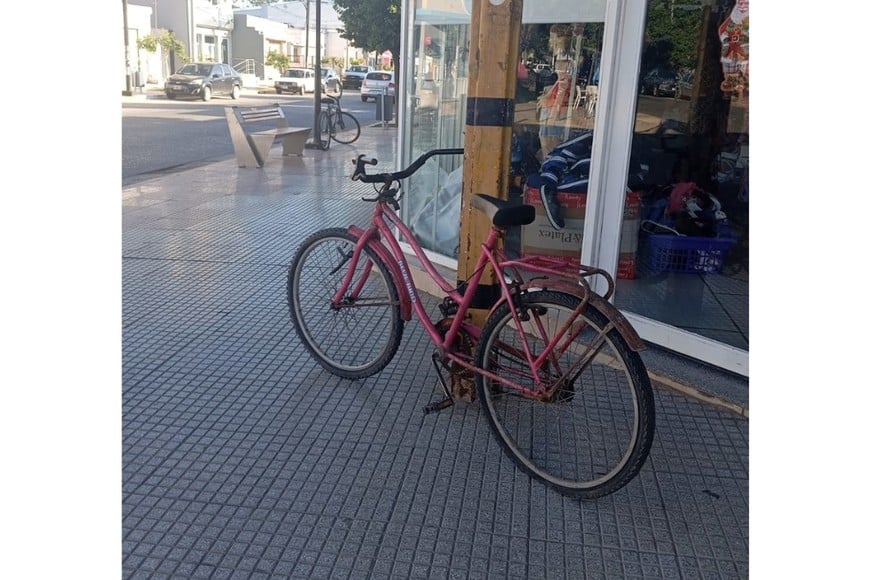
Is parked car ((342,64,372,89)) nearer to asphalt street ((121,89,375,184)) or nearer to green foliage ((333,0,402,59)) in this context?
asphalt street ((121,89,375,184))

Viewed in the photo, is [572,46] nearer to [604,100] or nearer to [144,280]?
[604,100]

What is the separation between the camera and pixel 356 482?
321cm

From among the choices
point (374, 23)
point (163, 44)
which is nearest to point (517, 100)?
point (374, 23)

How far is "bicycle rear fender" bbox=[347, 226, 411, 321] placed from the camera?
388 cm

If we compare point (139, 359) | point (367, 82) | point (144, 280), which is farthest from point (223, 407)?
point (367, 82)

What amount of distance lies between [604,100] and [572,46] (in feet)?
3.12

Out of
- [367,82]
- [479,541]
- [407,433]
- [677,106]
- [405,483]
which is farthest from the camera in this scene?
[367,82]

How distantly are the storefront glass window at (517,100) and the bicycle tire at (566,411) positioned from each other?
1930 millimetres

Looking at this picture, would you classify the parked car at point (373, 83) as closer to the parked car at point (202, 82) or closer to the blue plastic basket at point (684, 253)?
the parked car at point (202, 82)

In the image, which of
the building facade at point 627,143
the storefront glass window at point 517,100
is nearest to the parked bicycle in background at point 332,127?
the storefront glass window at point 517,100

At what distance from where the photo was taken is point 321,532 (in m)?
2.88

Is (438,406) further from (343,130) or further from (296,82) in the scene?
(296,82)

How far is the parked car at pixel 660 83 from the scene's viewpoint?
4.96m

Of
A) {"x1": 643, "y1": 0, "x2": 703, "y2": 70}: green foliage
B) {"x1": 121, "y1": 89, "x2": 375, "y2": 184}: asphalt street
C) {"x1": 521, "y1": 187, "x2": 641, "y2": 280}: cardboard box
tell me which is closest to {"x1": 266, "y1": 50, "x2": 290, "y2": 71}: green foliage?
{"x1": 121, "y1": 89, "x2": 375, "y2": 184}: asphalt street
